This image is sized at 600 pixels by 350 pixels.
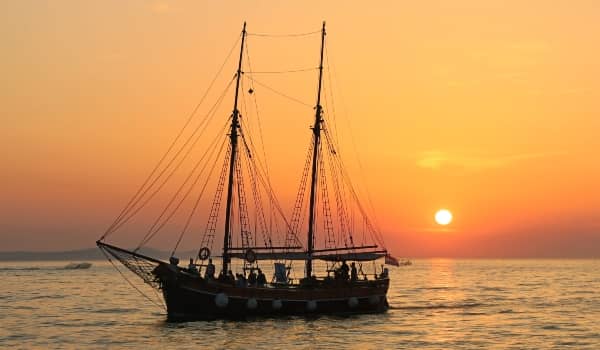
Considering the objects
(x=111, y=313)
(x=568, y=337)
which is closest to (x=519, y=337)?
(x=568, y=337)

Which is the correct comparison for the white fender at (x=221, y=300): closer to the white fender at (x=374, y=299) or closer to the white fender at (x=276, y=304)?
the white fender at (x=276, y=304)

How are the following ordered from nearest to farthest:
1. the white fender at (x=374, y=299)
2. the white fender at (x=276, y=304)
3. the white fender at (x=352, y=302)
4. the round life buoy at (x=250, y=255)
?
the white fender at (x=276, y=304), the round life buoy at (x=250, y=255), the white fender at (x=352, y=302), the white fender at (x=374, y=299)

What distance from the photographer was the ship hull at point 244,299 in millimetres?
62469

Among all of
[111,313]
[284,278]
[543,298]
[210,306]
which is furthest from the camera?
[543,298]

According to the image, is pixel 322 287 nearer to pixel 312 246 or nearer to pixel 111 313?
pixel 312 246

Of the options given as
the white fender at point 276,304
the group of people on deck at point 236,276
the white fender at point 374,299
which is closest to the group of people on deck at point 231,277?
the group of people on deck at point 236,276

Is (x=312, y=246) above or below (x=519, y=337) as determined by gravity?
above

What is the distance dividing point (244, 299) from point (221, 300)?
2186mm

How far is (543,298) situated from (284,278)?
2319 inches

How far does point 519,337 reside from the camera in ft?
208

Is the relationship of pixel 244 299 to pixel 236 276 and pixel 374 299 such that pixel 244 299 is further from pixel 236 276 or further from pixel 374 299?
pixel 374 299

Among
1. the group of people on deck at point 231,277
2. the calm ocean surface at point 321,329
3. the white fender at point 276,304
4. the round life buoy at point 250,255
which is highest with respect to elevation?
the round life buoy at point 250,255

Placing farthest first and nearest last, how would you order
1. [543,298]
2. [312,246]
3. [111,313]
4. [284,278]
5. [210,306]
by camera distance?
[543,298]
[111,313]
[312,246]
[284,278]
[210,306]

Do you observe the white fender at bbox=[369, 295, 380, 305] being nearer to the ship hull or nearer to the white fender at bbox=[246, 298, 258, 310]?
the ship hull
